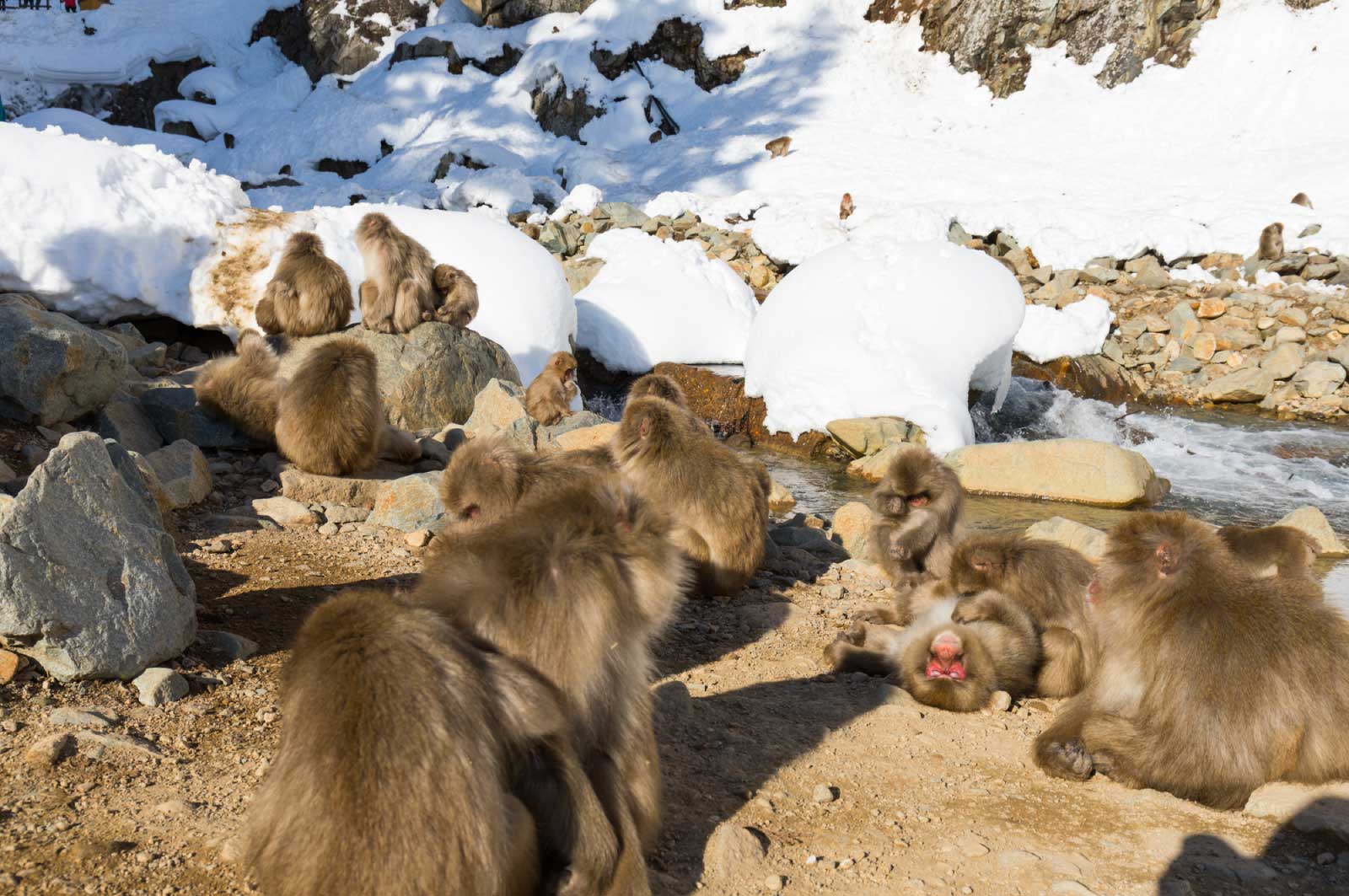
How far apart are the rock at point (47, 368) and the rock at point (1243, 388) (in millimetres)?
12774

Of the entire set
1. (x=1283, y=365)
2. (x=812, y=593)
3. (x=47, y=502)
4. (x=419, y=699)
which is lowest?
(x=1283, y=365)

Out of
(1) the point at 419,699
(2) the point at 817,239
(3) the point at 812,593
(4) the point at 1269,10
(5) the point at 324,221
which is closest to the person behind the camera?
(1) the point at 419,699

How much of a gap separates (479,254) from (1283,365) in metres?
10.3

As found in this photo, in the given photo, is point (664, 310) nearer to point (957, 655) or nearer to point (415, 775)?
point (957, 655)

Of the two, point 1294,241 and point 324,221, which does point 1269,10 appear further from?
point 324,221

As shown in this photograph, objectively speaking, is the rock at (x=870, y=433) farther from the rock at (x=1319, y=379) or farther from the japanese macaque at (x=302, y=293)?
the rock at (x=1319, y=379)

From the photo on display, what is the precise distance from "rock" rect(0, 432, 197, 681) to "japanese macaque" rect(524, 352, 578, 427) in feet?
15.7

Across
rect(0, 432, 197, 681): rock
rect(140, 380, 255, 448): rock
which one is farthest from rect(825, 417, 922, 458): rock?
rect(0, 432, 197, 681): rock

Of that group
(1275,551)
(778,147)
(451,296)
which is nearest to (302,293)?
(451,296)

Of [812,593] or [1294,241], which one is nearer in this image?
[812,593]

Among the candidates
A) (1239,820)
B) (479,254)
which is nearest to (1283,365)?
(479,254)

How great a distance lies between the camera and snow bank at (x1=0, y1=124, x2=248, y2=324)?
7.67m

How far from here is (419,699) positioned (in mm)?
1941

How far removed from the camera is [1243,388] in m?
13.8
